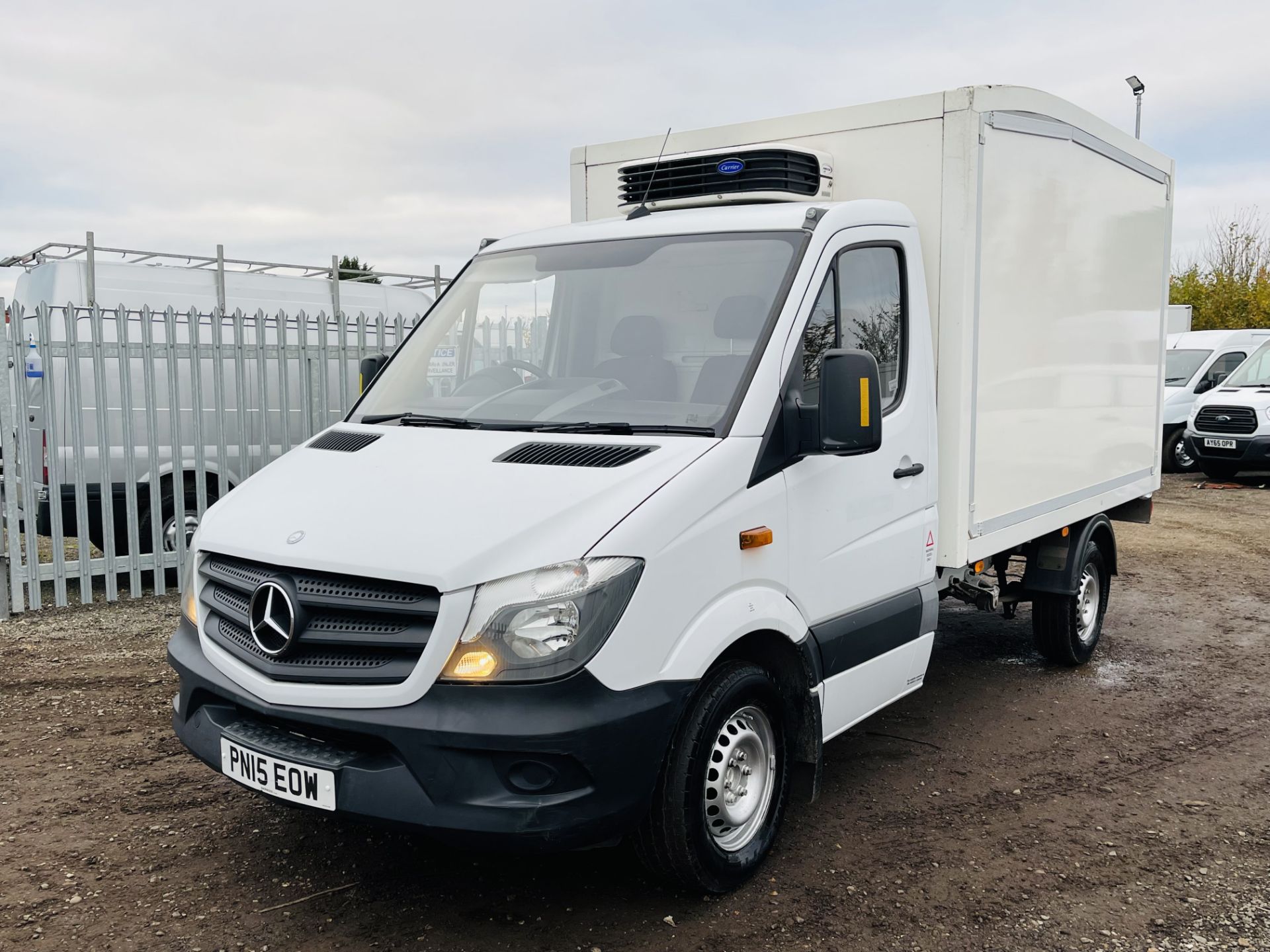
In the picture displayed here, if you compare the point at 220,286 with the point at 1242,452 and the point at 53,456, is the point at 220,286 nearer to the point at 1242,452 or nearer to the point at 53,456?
the point at 53,456

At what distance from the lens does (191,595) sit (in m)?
3.84

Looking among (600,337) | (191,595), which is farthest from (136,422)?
(600,337)

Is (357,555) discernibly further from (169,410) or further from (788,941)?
(169,410)

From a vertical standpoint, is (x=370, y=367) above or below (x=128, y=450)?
above

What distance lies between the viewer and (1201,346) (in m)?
18.8

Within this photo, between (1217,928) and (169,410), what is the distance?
7453mm

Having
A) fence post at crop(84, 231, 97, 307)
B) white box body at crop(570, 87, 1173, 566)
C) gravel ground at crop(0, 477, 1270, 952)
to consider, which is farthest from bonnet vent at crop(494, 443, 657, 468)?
fence post at crop(84, 231, 97, 307)

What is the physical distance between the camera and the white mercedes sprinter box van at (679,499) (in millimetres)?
3102

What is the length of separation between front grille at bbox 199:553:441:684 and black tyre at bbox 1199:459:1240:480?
1609 cm

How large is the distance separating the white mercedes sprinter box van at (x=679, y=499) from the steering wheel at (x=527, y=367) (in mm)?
37

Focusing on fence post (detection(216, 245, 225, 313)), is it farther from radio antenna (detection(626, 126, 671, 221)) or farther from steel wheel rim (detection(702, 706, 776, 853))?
steel wheel rim (detection(702, 706, 776, 853))

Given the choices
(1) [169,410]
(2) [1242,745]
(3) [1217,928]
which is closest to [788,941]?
(3) [1217,928]

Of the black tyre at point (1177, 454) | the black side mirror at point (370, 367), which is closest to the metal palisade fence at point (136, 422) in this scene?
the black side mirror at point (370, 367)

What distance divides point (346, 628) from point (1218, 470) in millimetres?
16485
